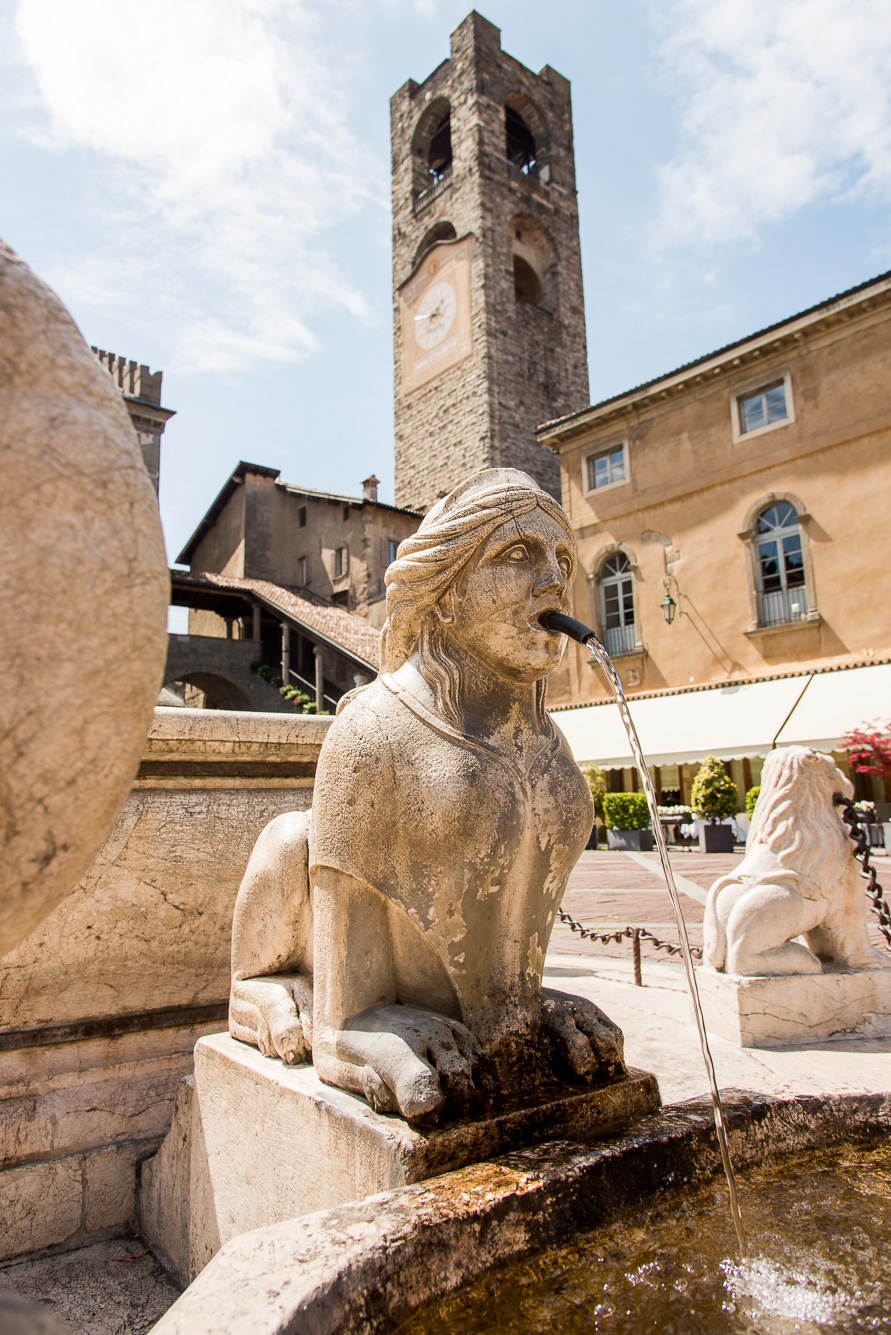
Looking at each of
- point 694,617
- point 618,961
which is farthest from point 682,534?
point 618,961

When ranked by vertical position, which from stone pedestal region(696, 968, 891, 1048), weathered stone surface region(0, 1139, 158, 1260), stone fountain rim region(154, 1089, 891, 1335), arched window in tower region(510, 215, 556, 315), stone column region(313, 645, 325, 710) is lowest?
weathered stone surface region(0, 1139, 158, 1260)

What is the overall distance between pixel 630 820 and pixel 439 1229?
47.6 feet

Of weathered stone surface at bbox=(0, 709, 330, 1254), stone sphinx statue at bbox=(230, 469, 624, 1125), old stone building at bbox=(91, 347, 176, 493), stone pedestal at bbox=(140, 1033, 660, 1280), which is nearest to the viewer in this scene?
stone pedestal at bbox=(140, 1033, 660, 1280)

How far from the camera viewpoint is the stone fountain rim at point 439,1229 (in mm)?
940

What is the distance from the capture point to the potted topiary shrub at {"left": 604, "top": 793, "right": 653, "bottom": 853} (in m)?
15.0

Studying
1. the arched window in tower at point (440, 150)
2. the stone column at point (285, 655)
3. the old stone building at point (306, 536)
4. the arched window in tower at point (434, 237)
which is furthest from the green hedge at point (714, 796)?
the arched window in tower at point (440, 150)

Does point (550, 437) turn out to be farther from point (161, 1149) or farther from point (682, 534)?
point (161, 1149)

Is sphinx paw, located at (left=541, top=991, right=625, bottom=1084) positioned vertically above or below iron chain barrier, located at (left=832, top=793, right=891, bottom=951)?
below

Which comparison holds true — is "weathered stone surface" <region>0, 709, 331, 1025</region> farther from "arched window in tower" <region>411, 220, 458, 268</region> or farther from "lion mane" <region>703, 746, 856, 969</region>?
"arched window in tower" <region>411, 220, 458, 268</region>

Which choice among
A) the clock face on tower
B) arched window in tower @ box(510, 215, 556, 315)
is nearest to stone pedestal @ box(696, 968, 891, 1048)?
the clock face on tower

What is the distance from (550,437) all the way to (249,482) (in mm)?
12484

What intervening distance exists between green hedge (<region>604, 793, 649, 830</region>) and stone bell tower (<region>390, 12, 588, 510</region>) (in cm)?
1270

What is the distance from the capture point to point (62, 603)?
54 centimetres

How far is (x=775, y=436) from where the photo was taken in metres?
16.2
